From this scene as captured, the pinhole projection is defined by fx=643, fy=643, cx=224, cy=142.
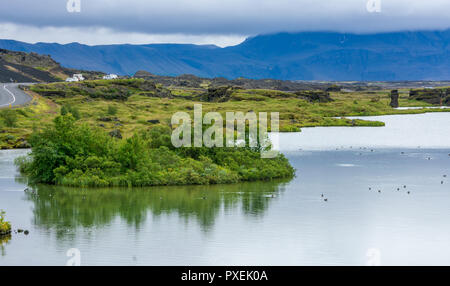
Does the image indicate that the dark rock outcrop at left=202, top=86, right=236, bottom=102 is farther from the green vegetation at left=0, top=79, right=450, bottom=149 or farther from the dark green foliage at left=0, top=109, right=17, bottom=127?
the dark green foliage at left=0, top=109, right=17, bottom=127

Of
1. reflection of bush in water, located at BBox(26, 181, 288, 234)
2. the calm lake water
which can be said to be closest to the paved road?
the calm lake water

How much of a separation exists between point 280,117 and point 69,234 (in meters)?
104

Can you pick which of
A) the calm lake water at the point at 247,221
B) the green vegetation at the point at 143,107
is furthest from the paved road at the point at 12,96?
the calm lake water at the point at 247,221

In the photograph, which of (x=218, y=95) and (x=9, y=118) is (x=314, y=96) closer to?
(x=218, y=95)

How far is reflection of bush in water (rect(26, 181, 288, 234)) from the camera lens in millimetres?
39812

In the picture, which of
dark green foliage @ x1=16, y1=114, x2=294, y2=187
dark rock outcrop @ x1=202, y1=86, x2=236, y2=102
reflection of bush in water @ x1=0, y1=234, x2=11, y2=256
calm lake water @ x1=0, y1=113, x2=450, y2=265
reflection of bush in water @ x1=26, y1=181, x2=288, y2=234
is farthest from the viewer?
dark rock outcrop @ x1=202, y1=86, x2=236, y2=102

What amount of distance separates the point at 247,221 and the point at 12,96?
109 m

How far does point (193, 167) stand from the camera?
52375mm

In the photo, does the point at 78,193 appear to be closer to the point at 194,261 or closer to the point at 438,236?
the point at 194,261

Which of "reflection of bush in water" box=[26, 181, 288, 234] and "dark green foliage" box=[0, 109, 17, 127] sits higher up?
"dark green foliage" box=[0, 109, 17, 127]

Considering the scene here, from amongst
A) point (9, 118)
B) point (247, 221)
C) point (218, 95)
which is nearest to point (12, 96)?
point (9, 118)

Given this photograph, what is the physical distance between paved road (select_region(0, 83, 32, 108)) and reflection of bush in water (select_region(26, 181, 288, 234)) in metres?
74.0

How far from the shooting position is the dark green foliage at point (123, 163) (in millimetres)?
50312

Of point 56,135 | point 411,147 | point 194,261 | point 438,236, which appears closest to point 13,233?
point 194,261
